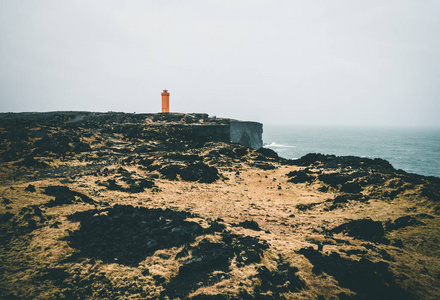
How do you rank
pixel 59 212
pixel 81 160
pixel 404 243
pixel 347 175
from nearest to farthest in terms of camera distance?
pixel 404 243, pixel 59 212, pixel 347 175, pixel 81 160

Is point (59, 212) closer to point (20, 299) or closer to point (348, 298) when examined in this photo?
point (20, 299)

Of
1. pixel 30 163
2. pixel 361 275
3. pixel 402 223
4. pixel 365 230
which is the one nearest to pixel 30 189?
pixel 30 163

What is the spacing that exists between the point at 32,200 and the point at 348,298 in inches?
657

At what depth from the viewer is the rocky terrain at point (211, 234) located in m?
8.17

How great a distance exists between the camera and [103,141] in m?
37.4

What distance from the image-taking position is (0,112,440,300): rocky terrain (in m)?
8.17

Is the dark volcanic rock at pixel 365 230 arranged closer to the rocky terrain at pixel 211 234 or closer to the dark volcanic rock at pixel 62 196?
the rocky terrain at pixel 211 234

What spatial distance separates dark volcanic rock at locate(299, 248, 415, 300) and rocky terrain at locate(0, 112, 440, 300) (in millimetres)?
39

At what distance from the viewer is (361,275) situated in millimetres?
8750

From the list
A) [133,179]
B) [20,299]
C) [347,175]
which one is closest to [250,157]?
[347,175]

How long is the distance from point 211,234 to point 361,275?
627 cm

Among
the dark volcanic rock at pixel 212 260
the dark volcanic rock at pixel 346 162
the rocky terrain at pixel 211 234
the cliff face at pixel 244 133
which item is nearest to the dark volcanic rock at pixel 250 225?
the rocky terrain at pixel 211 234

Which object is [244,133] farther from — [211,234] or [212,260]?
[212,260]

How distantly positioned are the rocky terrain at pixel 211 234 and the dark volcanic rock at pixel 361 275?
4 centimetres
